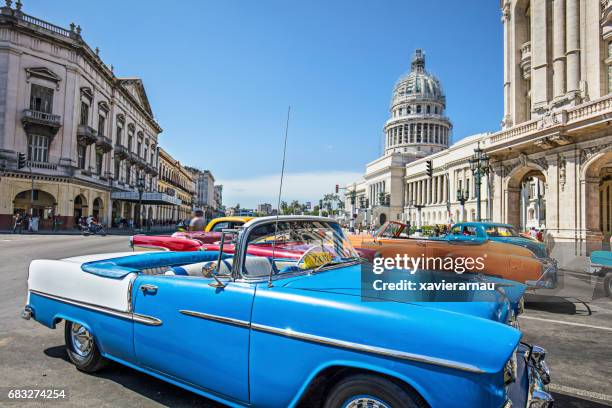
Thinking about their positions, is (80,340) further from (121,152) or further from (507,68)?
(121,152)

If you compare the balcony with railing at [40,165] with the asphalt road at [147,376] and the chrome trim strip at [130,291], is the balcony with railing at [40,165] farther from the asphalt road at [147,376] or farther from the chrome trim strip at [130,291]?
the chrome trim strip at [130,291]

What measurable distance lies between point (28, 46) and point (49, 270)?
117 feet

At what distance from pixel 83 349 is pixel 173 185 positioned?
75094mm

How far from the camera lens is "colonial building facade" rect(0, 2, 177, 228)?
29.3 m

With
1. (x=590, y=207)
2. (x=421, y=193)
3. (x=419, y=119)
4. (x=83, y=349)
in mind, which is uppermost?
(x=419, y=119)

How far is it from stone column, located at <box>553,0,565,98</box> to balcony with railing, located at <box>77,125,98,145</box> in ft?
119

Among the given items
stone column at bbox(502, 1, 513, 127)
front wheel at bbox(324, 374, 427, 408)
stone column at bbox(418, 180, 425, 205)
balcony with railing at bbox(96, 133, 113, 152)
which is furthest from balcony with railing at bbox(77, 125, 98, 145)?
stone column at bbox(418, 180, 425, 205)

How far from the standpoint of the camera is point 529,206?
59.4 meters

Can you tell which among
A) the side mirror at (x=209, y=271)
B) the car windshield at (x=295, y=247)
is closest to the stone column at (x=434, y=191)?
the car windshield at (x=295, y=247)

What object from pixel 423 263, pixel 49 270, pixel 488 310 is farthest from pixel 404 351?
pixel 49 270

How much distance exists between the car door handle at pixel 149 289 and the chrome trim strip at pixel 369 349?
1.01 meters

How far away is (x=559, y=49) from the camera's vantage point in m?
23.5

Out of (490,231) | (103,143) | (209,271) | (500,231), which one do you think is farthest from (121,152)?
(209,271)

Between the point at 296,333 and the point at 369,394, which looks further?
the point at 296,333
